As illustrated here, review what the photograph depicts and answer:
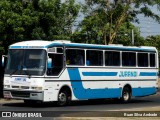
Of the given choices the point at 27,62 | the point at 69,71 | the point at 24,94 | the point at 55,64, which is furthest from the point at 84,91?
the point at 27,62

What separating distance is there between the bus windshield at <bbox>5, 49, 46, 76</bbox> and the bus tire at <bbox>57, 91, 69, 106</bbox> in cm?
158

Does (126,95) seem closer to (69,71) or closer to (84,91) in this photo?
(84,91)

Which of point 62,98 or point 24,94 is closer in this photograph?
point 24,94

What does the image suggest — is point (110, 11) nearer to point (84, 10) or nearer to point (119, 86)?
point (84, 10)

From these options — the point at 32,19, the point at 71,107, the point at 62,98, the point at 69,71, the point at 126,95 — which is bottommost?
the point at 71,107

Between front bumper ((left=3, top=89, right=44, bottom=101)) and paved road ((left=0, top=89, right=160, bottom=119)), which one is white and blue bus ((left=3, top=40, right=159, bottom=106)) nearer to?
front bumper ((left=3, top=89, right=44, bottom=101))

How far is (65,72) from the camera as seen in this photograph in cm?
2438

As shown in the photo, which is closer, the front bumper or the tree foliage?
the front bumper

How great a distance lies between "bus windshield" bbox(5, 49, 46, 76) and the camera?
77.0 ft

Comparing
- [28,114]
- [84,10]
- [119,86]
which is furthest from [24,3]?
[28,114]

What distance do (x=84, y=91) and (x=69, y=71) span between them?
1.70m

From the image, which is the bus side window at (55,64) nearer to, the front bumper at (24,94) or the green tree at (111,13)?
the front bumper at (24,94)

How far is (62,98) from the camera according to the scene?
24.4m

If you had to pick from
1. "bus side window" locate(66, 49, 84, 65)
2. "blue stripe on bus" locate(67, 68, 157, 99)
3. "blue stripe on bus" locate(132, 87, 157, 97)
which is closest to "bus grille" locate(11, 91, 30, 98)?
"blue stripe on bus" locate(67, 68, 157, 99)
